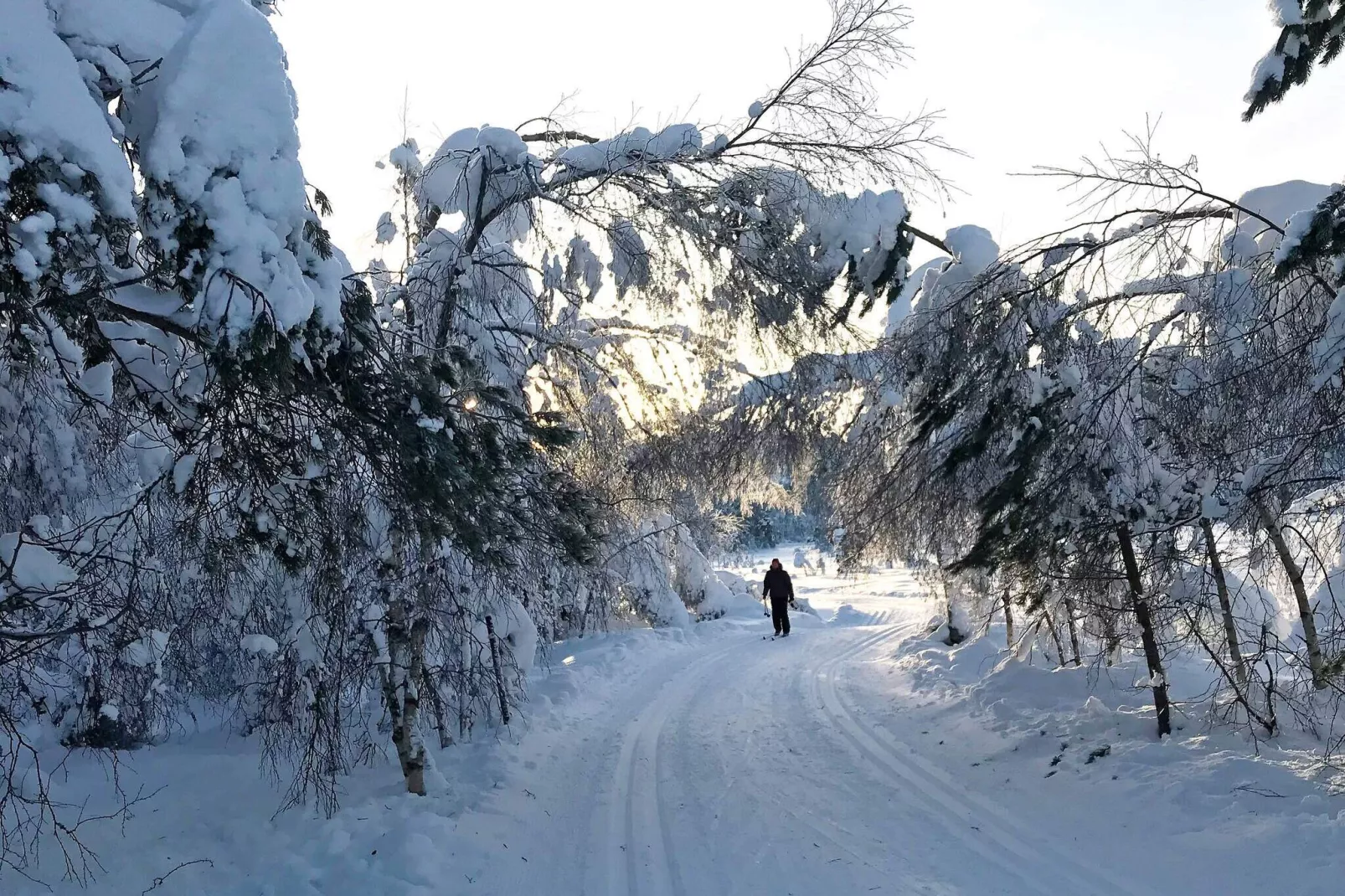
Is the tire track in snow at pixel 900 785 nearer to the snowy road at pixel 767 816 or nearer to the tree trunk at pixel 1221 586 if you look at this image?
the snowy road at pixel 767 816

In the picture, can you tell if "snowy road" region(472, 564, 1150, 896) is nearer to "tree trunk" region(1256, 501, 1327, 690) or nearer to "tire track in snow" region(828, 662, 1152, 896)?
"tire track in snow" region(828, 662, 1152, 896)

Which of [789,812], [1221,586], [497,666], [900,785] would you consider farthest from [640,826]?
[1221,586]

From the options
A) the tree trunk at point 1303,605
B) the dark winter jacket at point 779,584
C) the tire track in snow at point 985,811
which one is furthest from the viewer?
the dark winter jacket at point 779,584

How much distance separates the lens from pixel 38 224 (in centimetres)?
273

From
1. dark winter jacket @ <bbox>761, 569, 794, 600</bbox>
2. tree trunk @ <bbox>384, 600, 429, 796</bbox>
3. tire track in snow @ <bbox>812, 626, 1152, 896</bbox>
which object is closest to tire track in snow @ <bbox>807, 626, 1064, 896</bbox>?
tire track in snow @ <bbox>812, 626, 1152, 896</bbox>

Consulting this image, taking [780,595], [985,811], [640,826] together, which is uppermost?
[780,595]

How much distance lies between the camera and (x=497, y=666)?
766 cm

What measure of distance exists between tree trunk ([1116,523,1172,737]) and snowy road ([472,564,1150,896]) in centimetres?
202

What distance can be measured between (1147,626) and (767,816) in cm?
396

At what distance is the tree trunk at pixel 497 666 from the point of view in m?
7.61

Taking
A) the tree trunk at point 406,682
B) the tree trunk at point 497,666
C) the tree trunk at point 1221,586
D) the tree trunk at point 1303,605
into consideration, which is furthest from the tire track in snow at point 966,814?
the tree trunk at point 406,682

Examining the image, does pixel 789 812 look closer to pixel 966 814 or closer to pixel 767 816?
pixel 767 816

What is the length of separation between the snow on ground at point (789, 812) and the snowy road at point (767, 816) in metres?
0.03

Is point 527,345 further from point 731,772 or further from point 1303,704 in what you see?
point 1303,704
